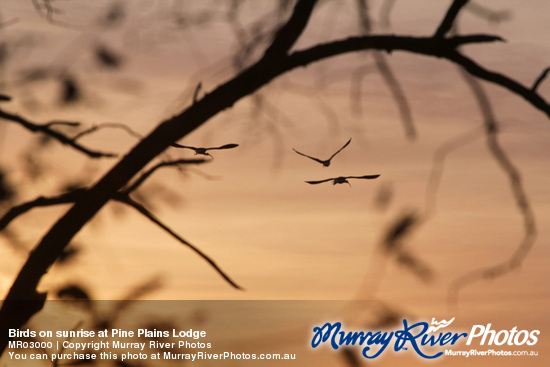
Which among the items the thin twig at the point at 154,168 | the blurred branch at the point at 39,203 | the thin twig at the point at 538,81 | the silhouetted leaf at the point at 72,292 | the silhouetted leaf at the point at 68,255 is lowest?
the silhouetted leaf at the point at 72,292

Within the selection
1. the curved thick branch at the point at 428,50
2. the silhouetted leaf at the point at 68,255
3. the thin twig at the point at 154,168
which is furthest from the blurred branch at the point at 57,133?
the curved thick branch at the point at 428,50

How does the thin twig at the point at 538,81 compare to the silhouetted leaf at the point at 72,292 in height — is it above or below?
above

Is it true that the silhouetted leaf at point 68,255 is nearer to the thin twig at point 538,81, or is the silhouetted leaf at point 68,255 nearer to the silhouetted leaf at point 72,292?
the silhouetted leaf at point 72,292

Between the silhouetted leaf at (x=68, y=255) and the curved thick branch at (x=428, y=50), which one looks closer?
the curved thick branch at (x=428, y=50)

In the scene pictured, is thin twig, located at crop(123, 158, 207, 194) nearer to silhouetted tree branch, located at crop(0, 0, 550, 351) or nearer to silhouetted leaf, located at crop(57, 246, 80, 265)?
silhouetted tree branch, located at crop(0, 0, 550, 351)

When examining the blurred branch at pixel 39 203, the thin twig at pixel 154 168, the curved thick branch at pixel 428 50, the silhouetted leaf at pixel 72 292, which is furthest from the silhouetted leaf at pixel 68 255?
the curved thick branch at pixel 428 50

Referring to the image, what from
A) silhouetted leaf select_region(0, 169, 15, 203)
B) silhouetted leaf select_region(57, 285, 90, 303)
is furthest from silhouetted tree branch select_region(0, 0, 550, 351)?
silhouetted leaf select_region(0, 169, 15, 203)

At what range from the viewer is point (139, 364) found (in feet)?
11.4

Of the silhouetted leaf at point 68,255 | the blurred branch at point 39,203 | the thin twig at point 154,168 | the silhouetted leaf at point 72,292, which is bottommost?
the silhouetted leaf at point 72,292

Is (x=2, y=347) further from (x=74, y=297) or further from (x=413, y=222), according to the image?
(x=413, y=222)

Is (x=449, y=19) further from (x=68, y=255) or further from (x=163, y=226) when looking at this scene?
(x=68, y=255)

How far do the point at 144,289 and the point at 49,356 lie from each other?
79 centimetres

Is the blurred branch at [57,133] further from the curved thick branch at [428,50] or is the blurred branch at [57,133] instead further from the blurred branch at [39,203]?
the curved thick branch at [428,50]

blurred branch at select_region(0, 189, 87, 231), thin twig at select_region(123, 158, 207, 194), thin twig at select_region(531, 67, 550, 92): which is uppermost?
thin twig at select_region(531, 67, 550, 92)
